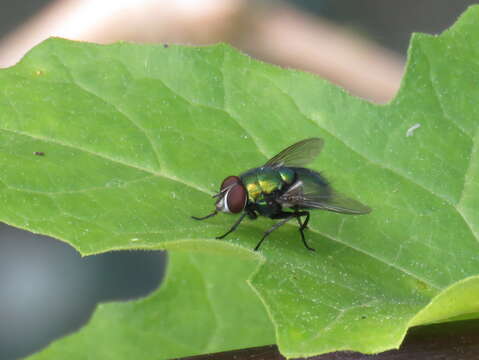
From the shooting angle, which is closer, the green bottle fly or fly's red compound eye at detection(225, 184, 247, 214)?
the green bottle fly

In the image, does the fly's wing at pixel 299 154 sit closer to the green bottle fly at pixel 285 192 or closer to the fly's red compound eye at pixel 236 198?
the green bottle fly at pixel 285 192

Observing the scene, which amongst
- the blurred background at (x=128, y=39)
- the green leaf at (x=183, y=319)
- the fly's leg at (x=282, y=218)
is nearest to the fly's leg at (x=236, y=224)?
the fly's leg at (x=282, y=218)

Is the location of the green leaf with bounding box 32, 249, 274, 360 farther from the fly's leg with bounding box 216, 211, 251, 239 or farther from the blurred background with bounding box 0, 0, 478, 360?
the blurred background with bounding box 0, 0, 478, 360

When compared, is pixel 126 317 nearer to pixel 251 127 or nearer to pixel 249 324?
pixel 249 324

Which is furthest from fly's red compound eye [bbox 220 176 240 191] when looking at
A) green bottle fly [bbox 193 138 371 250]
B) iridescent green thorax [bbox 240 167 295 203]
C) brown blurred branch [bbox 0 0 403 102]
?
brown blurred branch [bbox 0 0 403 102]

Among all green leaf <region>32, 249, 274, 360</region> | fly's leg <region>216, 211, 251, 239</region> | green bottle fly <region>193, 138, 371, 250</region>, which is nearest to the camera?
fly's leg <region>216, 211, 251, 239</region>

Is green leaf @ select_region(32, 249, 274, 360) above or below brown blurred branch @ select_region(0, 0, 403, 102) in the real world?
below
